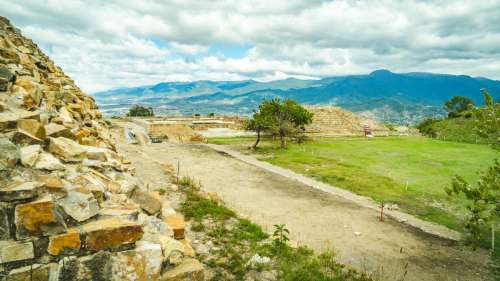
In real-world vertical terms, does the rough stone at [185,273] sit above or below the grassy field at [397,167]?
above

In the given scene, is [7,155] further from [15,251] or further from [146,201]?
[146,201]

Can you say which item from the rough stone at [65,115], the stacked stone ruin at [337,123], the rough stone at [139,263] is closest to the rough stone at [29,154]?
the rough stone at [139,263]

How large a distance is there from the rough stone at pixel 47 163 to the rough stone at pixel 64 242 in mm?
1118

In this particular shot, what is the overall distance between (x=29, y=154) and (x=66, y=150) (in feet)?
3.64

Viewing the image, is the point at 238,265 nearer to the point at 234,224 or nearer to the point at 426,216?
the point at 234,224

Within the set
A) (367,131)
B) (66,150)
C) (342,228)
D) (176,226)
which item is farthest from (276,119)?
(66,150)

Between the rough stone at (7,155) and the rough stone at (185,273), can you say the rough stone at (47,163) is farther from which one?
the rough stone at (185,273)

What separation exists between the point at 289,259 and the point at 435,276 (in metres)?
4.78

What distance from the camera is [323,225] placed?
13391 mm

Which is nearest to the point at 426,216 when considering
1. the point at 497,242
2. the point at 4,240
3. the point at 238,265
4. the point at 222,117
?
the point at 497,242

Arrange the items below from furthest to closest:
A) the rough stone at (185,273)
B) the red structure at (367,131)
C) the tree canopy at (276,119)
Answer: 1. the red structure at (367,131)
2. the tree canopy at (276,119)
3. the rough stone at (185,273)

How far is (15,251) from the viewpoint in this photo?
13.1ft

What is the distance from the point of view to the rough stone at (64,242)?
420cm

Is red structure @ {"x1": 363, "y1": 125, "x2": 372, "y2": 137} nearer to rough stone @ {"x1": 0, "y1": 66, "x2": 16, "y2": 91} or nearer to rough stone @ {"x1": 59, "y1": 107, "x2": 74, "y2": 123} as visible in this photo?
rough stone @ {"x1": 59, "y1": 107, "x2": 74, "y2": 123}
